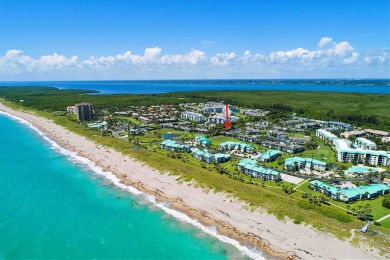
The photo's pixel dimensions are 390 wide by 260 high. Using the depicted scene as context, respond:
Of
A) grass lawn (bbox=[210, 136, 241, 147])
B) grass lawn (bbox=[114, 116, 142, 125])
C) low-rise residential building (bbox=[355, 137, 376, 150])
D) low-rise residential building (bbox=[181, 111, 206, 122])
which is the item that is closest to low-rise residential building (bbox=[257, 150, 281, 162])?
grass lawn (bbox=[210, 136, 241, 147])

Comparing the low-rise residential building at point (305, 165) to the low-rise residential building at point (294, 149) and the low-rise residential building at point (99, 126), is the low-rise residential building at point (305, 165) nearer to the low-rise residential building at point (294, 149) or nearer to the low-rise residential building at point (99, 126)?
the low-rise residential building at point (294, 149)

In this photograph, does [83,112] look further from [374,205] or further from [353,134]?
[374,205]

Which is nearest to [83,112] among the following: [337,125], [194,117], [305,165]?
[194,117]

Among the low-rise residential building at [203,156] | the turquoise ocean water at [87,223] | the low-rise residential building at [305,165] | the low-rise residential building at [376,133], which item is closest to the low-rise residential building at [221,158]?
the low-rise residential building at [203,156]

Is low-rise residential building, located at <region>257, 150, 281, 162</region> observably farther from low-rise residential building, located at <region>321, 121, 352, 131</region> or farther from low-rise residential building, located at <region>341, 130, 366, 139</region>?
low-rise residential building, located at <region>321, 121, 352, 131</region>

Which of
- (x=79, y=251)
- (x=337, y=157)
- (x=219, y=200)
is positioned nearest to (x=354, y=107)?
(x=337, y=157)

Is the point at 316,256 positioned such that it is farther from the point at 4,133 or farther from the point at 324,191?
Answer: the point at 4,133
